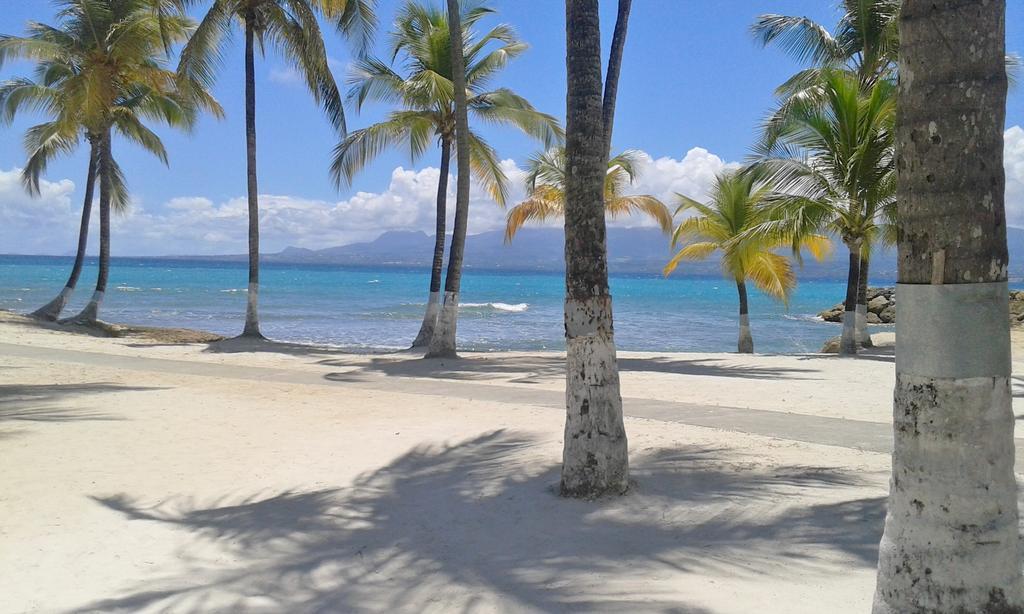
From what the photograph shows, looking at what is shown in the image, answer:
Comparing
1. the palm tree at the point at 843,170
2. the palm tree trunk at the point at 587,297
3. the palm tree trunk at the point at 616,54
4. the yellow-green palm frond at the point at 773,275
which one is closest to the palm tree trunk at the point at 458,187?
the palm tree trunk at the point at 616,54

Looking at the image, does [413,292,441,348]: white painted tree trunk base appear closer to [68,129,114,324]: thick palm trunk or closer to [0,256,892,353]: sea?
[0,256,892,353]: sea

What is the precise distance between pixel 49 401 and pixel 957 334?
9816 millimetres

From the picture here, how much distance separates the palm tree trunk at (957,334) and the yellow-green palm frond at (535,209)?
684 inches

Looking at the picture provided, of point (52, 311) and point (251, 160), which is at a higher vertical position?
point (251, 160)

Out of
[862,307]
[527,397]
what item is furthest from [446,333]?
[862,307]

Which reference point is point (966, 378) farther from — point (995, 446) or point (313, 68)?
point (313, 68)

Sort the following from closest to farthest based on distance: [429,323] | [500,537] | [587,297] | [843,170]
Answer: [500,537] → [587,297] → [843,170] → [429,323]

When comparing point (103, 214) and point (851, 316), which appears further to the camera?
point (103, 214)

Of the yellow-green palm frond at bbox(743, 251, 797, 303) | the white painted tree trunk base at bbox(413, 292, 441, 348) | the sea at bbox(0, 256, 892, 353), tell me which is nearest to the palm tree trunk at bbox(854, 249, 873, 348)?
the yellow-green palm frond at bbox(743, 251, 797, 303)

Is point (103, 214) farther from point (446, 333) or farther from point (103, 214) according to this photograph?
point (446, 333)

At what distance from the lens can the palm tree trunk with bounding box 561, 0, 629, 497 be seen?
16.9 ft

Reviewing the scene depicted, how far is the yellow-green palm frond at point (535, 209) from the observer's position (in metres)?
20.0

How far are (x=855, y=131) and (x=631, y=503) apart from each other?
12119mm

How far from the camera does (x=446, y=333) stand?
594 inches
